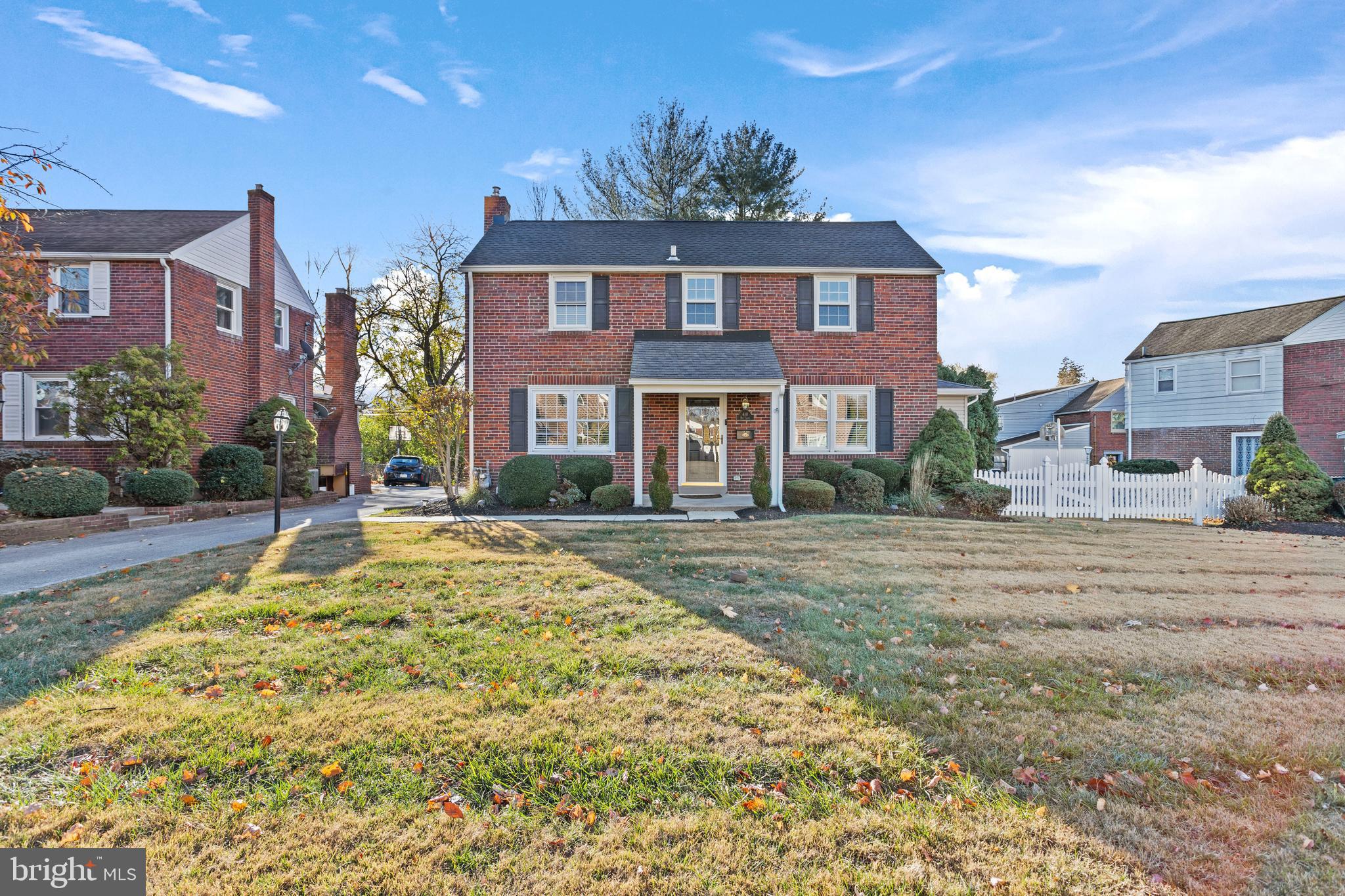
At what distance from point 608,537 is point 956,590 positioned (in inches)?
199

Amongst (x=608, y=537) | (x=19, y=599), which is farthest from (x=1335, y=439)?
(x=19, y=599)

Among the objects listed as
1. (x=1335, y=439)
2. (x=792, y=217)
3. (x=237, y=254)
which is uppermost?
(x=792, y=217)

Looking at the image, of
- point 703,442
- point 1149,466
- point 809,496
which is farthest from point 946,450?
point 1149,466

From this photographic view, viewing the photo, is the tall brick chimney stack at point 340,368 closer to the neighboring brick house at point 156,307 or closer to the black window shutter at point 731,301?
the neighboring brick house at point 156,307

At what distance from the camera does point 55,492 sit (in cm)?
1120

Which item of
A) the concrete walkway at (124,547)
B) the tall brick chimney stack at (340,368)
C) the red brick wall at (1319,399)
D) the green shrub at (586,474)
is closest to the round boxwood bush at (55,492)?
the concrete walkway at (124,547)

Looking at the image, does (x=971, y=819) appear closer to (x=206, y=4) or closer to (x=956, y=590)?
(x=956, y=590)

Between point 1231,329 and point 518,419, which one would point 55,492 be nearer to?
point 518,419

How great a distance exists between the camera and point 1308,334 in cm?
2038

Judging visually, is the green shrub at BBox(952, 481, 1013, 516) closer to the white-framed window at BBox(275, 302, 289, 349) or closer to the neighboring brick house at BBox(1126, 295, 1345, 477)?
the neighboring brick house at BBox(1126, 295, 1345, 477)

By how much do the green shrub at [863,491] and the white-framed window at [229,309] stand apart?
17.9 meters

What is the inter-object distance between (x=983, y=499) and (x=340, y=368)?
2105 cm

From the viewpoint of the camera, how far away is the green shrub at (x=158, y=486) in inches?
523

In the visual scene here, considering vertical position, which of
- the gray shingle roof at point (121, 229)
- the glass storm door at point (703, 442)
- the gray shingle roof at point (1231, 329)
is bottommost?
the glass storm door at point (703, 442)
